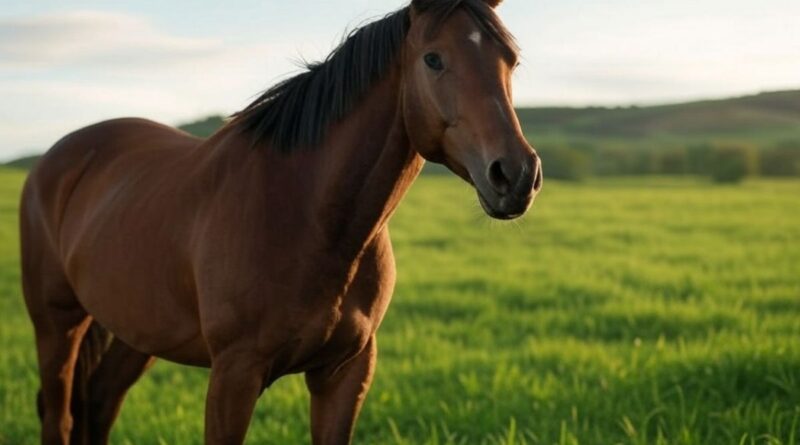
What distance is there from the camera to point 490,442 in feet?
16.6

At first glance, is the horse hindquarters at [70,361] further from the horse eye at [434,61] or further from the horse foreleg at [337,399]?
the horse eye at [434,61]

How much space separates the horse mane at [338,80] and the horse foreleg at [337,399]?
32.7 inches

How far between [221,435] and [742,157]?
48.7 meters

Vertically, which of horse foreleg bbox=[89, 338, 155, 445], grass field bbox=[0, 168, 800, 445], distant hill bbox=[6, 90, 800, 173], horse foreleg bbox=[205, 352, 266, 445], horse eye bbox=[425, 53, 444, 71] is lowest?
distant hill bbox=[6, 90, 800, 173]

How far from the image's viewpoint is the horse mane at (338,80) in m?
2.63

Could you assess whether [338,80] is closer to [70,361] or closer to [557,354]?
[70,361]

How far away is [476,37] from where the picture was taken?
2.58 meters

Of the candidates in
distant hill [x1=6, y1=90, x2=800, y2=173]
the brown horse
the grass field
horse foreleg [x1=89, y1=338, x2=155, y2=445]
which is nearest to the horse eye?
the brown horse

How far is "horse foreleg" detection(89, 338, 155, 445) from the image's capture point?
4246 mm

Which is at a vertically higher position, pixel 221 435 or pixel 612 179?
pixel 221 435

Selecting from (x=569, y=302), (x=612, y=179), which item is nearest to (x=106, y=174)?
(x=569, y=302)

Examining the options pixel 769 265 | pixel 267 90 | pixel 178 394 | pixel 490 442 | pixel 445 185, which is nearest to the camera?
pixel 267 90

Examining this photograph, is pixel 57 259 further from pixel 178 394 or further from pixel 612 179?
pixel 612 179

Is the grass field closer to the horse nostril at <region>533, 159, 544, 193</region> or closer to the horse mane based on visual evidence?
the horse nostril at <region>533, 159, 544, 193</region>
